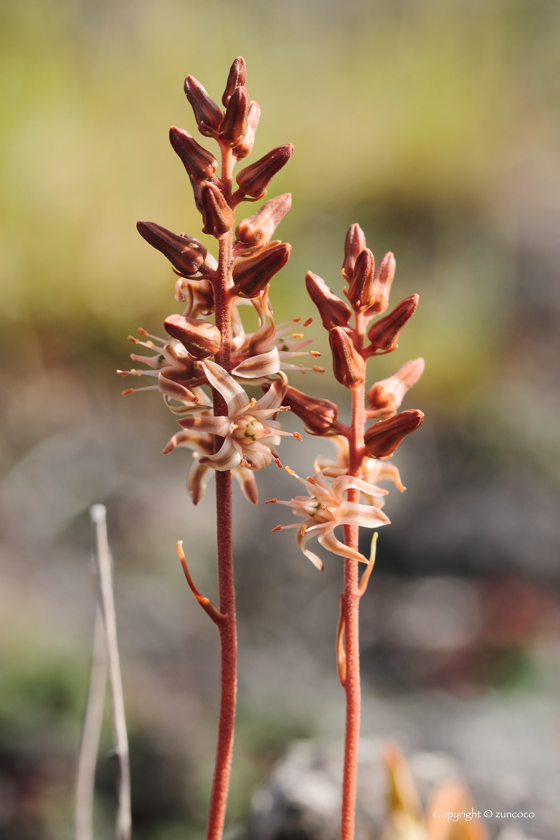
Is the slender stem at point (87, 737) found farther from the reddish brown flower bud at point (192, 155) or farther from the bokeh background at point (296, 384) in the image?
the reddish brown flower bud at point (192, 155)

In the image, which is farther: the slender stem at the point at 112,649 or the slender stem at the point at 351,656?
the slender stem at the point at 112,649

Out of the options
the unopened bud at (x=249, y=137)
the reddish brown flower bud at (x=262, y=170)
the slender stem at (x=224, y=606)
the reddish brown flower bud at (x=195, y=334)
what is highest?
the unopened bud at (x=249, y=137)

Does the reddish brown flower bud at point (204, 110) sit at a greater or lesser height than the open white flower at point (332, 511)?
greater

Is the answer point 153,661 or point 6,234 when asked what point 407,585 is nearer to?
point 153,661

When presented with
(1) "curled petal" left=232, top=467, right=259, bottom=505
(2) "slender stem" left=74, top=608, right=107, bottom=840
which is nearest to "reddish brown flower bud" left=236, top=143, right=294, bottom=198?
(1) "curled petal" left=232, top=467, right=259, bottom=505

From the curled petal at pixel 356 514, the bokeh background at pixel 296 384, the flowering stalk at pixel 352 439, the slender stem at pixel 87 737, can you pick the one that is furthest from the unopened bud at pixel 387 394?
the bokeh background at pixel 296 384
